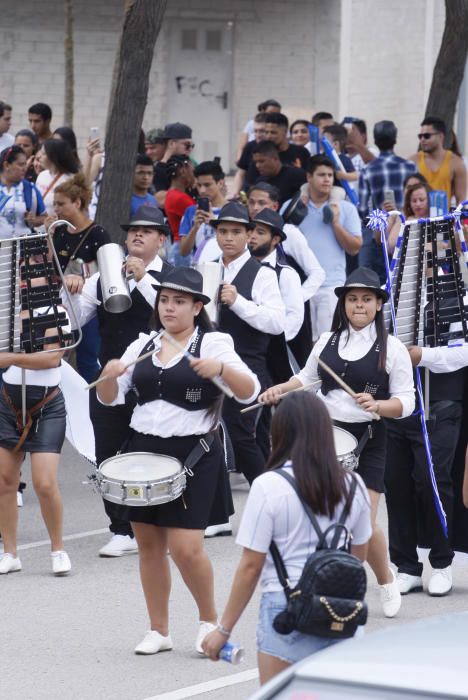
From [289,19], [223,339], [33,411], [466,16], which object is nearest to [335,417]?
[223,339]

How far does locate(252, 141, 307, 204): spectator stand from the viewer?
40.5ft

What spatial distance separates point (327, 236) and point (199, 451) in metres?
5.75

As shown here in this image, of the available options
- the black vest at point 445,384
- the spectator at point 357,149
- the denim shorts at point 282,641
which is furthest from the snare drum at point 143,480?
the spectator at point 357,149

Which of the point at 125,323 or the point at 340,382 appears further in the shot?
the point at 125,323

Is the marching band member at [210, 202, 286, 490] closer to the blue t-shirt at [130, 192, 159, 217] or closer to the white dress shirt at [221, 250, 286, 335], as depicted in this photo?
the white dress shirt at [221, 250, 286, 335]

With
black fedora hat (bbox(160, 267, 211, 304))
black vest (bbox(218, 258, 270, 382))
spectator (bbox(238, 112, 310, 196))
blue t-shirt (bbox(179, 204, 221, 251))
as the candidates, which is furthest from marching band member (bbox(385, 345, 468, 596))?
spectator (bbox(238, 112, 310, 196))

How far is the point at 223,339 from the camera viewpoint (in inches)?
252

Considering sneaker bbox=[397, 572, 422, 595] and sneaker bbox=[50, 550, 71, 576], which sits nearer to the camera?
sneaker bbox=[397, 572, 422, 595]

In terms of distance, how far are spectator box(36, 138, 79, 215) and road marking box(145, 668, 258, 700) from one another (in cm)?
642

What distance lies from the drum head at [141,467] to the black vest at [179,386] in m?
0.25

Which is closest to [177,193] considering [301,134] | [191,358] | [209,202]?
[209,202]

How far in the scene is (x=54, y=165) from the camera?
12.2 m

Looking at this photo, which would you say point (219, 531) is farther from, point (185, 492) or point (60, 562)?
point (185, 492)

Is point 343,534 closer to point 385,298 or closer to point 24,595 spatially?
point 385,298
